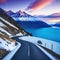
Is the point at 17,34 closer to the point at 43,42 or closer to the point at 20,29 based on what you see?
the point at 20,29

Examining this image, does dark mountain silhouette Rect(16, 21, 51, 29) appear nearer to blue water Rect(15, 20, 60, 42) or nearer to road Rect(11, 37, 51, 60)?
blue water Rect(15, 20, 60, 42)

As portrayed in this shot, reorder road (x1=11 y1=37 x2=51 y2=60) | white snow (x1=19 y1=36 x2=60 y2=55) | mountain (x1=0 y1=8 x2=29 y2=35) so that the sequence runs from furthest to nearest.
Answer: mountain (x1=0 y1=8 x2=29 y2=35)
white snow (x1=19 y1=36 x2=60 y2=55)
road (x1=11 y1=37 x2=51 y2=60)

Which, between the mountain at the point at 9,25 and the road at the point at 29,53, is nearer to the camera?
the road at the point at 29,53

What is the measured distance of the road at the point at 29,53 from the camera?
2975mm

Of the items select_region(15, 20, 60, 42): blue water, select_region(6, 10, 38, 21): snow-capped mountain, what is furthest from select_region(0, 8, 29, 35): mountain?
select_region(15, 20, 60, 42): blue water

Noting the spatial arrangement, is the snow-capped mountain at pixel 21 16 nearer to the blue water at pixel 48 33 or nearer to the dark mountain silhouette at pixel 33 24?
the dark mountain silhouette at pixel 33 24

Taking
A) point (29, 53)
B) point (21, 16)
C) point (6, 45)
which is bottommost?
point (29, 53)

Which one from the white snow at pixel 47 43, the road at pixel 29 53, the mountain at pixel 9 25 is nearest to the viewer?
the road at pixel 29 53

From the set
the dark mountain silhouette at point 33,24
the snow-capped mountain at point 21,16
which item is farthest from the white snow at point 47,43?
the snow-capped mountain at point 21,16

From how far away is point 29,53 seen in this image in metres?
3.03

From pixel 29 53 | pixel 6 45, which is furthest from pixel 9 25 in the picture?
pixel 29 53

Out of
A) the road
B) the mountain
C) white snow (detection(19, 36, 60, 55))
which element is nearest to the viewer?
the road

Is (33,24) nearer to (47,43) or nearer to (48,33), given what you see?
(48,33)

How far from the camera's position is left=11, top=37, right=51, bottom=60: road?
9.76 ft
